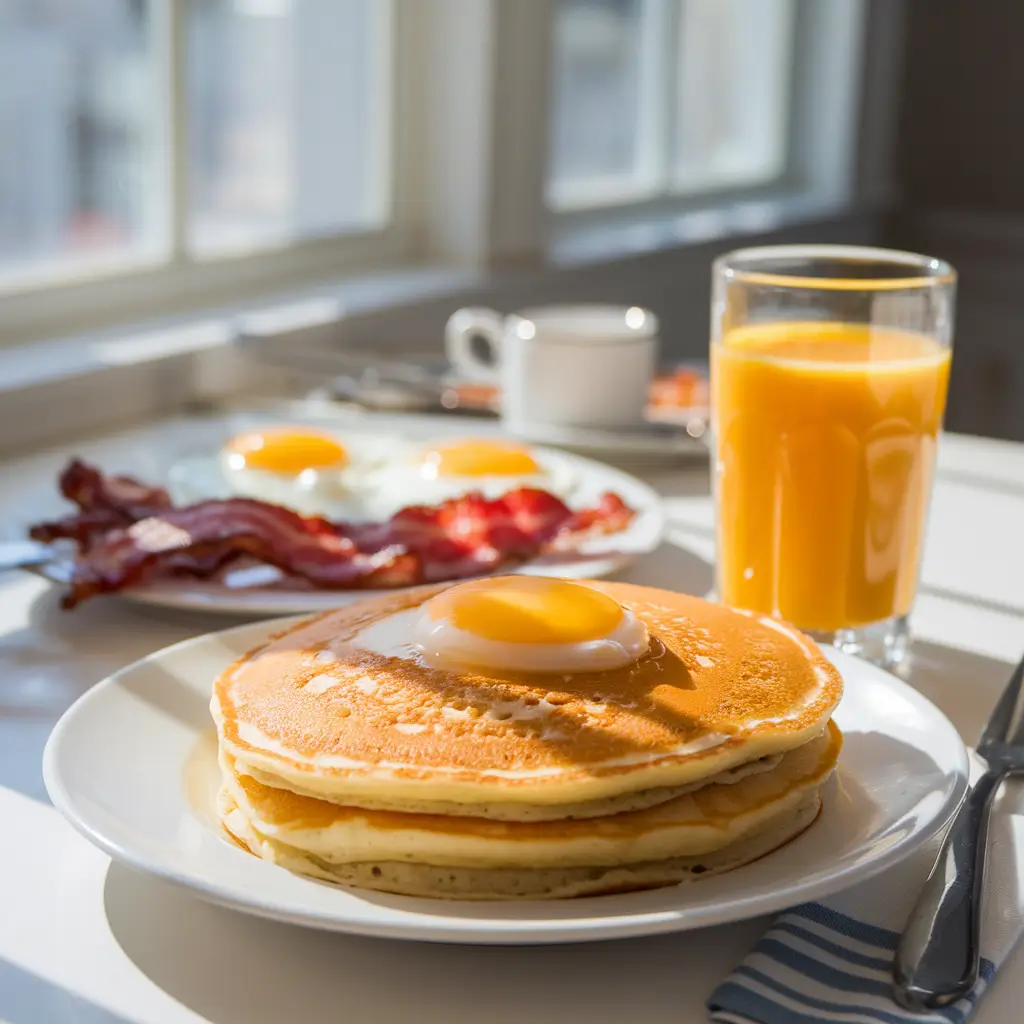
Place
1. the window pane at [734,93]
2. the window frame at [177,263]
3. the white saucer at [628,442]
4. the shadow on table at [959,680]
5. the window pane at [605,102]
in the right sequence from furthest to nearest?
the window pane at [734,93], the window pane at [605,102], the window frame at [177,263], the white saucer at [628,442], the shadow on table at [959,680]

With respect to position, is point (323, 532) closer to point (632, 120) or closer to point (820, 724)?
point (820, 724)

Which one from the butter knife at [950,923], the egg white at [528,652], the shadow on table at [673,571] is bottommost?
the shadow on table at [673,571]

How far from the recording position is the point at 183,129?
205 cm

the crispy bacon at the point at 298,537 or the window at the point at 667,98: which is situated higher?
the window at the point at 667,98

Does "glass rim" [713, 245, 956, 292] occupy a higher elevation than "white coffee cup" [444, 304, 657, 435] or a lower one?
higher

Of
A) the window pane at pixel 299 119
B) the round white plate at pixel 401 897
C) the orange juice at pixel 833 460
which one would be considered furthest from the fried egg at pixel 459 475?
the window pane at pixel 299 119

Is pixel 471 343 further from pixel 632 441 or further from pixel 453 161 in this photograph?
pixel 453 161

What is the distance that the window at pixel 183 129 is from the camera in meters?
1.99

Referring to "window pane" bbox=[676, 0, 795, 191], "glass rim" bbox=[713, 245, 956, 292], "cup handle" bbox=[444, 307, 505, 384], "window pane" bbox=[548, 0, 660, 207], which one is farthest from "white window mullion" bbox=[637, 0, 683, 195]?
"glass rim" bbox=[713, 245, 956, 292]

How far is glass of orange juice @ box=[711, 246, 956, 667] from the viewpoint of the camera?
94cm

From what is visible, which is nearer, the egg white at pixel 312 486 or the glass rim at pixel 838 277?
the glass rim at pixel 838 277

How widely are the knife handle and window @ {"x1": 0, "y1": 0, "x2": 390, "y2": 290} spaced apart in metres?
1.51

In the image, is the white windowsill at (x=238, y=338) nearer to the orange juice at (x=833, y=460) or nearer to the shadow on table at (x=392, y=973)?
the orange juice at (x=833, y=460)

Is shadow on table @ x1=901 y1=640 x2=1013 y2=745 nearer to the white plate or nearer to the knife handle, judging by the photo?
the knife handle
